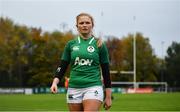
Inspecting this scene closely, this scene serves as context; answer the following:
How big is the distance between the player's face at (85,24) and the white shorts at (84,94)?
80cm

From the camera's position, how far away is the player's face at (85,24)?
7145 mm

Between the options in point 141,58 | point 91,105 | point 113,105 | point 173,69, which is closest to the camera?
point 91,105

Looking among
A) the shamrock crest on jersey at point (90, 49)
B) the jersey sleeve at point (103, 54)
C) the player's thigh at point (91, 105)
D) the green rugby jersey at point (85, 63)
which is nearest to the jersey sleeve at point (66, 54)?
the green rugby jersey at point (85, 63)

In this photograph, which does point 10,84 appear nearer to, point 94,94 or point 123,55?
point 123,55

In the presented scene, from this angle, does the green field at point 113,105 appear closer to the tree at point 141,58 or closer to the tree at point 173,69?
the tree at point 141,58

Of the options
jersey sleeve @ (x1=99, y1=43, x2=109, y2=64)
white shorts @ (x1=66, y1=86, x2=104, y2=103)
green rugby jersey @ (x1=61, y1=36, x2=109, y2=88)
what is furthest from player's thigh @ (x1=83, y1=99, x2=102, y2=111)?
jersey sleeve @ (x1=99, y1=43, x2=109, y2=64)

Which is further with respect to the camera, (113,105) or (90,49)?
(113,105)

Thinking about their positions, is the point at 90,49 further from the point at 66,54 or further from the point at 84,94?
the point at 84,94

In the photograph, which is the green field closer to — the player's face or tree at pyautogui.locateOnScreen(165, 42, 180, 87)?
the player's face

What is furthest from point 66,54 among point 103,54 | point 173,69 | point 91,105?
point 173,69

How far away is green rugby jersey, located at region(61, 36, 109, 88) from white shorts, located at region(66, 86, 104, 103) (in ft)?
0.19

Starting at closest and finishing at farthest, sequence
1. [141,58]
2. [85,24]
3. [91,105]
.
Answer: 1. [91,105]
2. [85,24]
3. [141,58]

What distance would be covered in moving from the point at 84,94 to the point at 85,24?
972 millimetres

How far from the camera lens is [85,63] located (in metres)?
7.17
